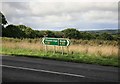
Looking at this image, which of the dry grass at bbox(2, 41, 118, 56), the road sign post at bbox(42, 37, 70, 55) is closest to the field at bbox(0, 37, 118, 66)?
the dry grass at bbox(2, 41, 118, 56)

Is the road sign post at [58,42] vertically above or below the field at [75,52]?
above

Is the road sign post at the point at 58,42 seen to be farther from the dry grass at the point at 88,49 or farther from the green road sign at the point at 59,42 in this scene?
the dry grass at the point at 88,49

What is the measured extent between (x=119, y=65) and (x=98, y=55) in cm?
444

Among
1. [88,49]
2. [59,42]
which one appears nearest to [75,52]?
[88,49]

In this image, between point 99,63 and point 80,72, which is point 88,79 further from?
point 99,63

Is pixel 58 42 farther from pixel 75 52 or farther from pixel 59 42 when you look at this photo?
pixel 75 52

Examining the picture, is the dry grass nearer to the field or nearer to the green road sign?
the field

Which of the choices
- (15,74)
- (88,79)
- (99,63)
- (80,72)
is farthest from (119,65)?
(15,74)

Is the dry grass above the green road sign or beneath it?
beneath

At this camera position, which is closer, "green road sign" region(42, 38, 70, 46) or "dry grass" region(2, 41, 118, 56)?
"dry grass" region(2, 41, 118, 56)

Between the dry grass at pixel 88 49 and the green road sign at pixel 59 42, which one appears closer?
the dry grass at pixel 88 49

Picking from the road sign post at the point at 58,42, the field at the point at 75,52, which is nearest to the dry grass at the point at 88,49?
the field at the point at 75,52

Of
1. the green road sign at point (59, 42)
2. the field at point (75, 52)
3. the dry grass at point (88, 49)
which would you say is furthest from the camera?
the green road sign at point (59, 42)

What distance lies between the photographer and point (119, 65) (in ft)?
47.6
